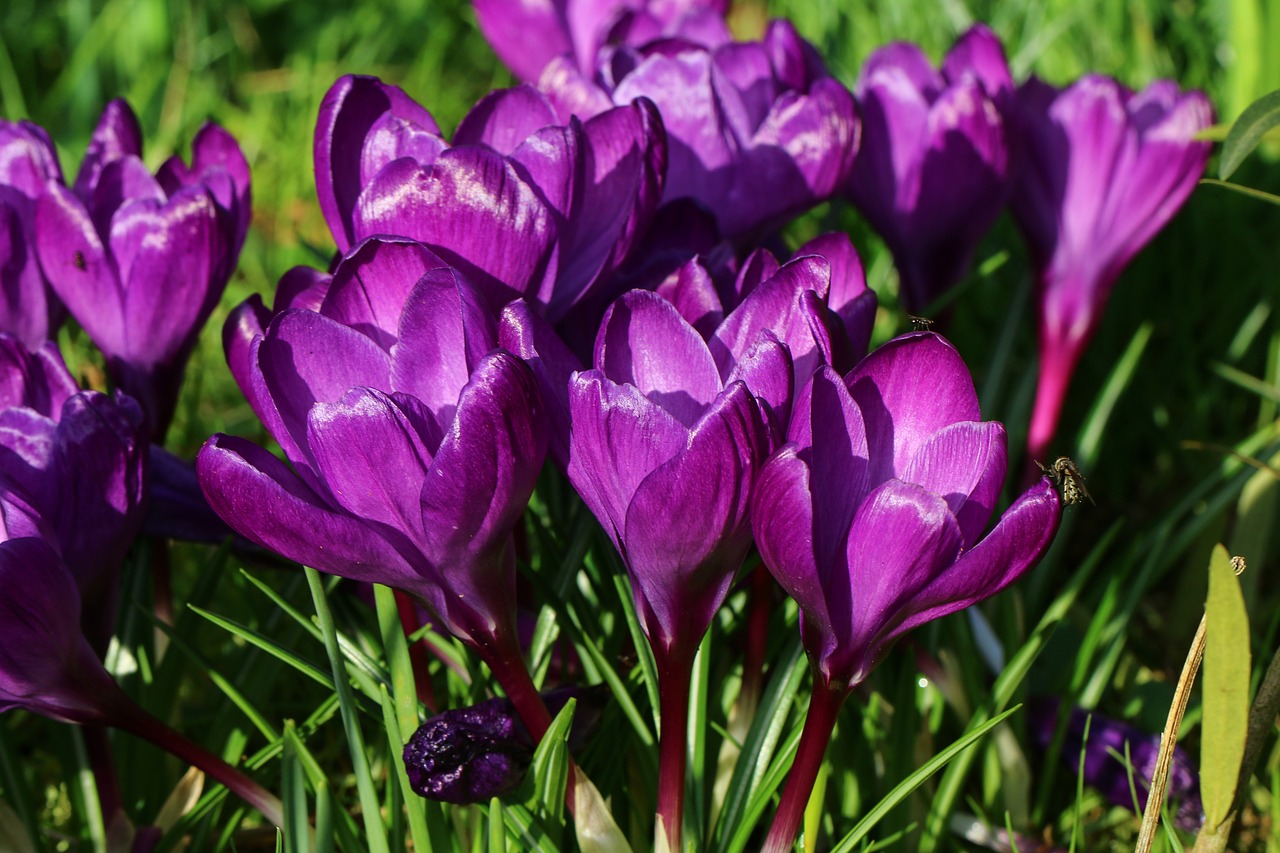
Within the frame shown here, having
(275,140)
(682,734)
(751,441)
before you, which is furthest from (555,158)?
(275,140)

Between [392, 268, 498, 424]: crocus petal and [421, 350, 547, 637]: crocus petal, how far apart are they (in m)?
0.06

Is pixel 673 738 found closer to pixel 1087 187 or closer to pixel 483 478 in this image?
pixel 483 478

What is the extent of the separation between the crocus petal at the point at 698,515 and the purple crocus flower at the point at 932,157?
0.67 meters

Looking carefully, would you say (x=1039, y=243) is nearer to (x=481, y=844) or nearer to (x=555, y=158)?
(x=555, y=158)

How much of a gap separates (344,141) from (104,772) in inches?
21.4

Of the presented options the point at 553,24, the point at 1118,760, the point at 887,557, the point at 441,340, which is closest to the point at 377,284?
the point at 441,340

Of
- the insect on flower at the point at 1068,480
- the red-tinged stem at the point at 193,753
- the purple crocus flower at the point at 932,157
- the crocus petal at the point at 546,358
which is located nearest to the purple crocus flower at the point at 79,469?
the red-tinged stem at the point at 193,753

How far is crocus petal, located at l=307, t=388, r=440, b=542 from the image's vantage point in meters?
0.72

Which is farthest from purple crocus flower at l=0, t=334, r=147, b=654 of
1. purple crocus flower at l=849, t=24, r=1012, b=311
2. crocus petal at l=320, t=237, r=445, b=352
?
purple crocus flower at l=849, t=24, r=1012, b=311

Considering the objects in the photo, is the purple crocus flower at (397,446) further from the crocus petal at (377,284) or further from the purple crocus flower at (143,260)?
the purple crocus flower at (143,260)

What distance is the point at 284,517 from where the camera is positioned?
0.73 metres

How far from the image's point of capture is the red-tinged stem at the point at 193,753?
2.90 ft

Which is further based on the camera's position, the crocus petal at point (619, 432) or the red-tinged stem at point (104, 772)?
the red-tinged stem at point (104, 772)

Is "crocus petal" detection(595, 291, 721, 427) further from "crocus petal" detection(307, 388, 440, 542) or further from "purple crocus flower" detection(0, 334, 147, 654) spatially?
"purple crocus flower" detection(0, 334, 147, 654)
